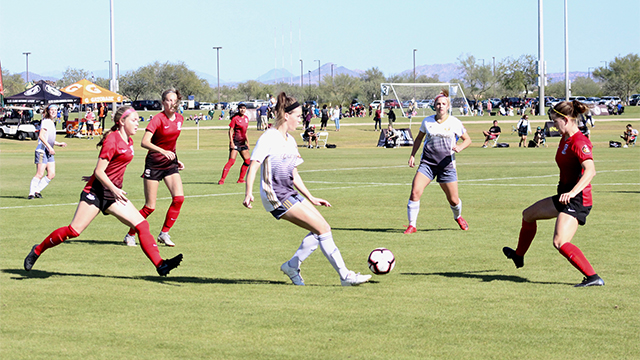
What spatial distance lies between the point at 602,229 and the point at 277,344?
775cm

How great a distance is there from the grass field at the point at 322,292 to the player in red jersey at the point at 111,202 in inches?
13.2

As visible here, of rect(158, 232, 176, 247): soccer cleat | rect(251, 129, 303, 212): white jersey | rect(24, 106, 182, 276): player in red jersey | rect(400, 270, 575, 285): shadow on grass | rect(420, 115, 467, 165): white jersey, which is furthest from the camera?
rect(420, 115, 467, 165): white jersey

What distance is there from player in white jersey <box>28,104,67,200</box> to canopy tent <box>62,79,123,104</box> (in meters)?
32.2

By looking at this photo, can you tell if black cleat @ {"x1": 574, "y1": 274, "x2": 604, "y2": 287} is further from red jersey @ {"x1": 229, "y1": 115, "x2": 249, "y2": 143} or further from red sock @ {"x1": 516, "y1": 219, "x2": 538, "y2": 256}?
red jersey @ {"x1": 229, "y1": 115, "x2": 249, "y2": 143}

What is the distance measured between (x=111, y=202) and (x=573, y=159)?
199 inches

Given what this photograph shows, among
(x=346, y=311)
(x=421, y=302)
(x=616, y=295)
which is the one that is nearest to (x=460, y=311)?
(x=421, y=302)

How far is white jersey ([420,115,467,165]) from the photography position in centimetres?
1136

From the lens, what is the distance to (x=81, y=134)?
164 ft

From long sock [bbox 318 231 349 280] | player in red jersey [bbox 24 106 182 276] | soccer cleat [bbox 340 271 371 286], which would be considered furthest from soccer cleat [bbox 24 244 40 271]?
soccer cleat [bbox 340 271 371 286]

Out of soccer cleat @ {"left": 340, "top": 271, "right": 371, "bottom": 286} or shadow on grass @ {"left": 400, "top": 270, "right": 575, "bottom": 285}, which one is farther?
shadow on grass @ {"left": 400, "top": 270, "right": 575, "bottom": 285}

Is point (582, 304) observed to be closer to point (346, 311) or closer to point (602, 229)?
point (346, 311)

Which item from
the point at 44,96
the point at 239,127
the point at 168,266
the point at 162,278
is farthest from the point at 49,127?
the point at 44,96

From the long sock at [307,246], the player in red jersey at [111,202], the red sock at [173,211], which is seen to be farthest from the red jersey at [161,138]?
the long sock at [307,246]

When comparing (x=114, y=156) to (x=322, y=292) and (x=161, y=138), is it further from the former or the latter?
(x=322, y=292)
